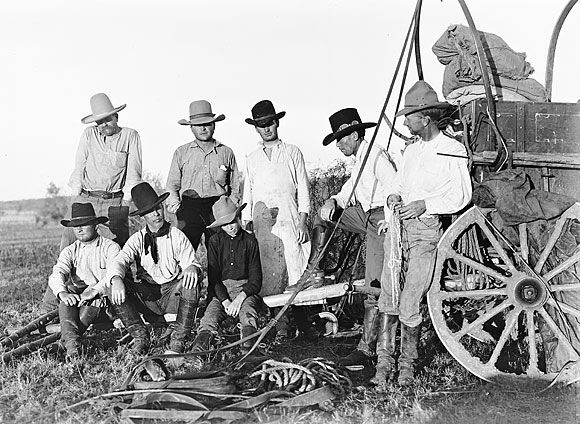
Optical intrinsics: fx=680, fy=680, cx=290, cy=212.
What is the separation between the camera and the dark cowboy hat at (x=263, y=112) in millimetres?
7242

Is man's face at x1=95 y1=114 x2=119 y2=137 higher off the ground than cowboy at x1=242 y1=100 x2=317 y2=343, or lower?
higher

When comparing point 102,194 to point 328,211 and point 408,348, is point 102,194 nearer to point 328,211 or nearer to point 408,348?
point 328,211

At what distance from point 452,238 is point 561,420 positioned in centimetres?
152

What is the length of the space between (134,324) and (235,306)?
0.94 m

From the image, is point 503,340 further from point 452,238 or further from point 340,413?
point 340,413

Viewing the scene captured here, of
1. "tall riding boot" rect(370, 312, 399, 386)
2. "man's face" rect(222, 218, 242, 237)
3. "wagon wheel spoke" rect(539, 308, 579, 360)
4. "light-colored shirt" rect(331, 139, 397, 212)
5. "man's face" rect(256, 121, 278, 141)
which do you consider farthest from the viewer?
"man's face" rect(256, 121, 278, 141)

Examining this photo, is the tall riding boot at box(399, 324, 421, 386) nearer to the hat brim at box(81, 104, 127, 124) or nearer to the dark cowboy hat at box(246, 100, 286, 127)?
the dark cowboy hat at box(246, 100, 286, 127)

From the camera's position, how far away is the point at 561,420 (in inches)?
183

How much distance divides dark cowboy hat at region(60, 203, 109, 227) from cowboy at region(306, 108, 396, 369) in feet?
7.08

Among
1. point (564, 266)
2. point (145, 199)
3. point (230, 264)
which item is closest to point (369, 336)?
point (230, 264)

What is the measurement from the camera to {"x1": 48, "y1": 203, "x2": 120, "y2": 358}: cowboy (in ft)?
20.6

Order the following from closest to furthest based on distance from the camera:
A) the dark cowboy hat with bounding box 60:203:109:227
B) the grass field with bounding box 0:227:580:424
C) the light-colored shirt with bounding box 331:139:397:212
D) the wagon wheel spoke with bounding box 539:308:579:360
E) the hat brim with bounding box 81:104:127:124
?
the grass field with bounding box 0:227:580:424
the wagon wheel spoke with bounding box 539:308:579:360
the light-colored shirt with bounding box 331:139:397:212
the dark cowboy hat with bounding box 60:203:109:227
the hat brim with bounding box 81:104:127:124

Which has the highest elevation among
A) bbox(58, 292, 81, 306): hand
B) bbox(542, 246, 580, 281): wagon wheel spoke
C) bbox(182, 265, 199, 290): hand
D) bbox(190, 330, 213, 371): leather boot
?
bbox(542, 246, 580, 281): wagon wheel spoke

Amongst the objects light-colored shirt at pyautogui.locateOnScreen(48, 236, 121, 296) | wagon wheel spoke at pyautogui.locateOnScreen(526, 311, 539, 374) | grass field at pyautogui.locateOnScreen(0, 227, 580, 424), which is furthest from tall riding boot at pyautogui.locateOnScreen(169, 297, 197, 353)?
wagon wheel spoke at pyautogui.locateOnScreen(526, 311, 539, 374)
